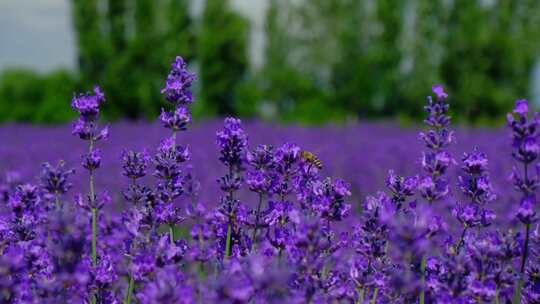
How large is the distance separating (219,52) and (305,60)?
5650mm

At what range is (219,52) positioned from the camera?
22.0 m

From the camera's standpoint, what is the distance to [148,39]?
70.0 ft

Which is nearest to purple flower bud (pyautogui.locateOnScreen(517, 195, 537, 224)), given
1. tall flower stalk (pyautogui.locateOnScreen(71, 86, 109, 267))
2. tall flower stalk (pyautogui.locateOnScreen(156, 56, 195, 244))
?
tall flower stalk (pyautogui.locateOnScreen(156, 56, 195, 244))

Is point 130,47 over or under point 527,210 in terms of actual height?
over

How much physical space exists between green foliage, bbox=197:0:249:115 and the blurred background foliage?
0.03 metres

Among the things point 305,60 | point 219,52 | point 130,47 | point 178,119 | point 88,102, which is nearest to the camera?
point 88,102

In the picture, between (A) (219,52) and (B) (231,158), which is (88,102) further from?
(A) (219,52)

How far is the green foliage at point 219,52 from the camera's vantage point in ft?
71.7

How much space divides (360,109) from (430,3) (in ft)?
13.7

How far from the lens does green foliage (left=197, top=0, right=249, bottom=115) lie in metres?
21.8

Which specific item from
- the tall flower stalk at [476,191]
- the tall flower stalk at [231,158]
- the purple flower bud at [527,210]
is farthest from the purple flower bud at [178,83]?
the purple flower bud at [527,210]

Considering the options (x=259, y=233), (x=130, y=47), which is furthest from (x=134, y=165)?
(x=130, y=47)

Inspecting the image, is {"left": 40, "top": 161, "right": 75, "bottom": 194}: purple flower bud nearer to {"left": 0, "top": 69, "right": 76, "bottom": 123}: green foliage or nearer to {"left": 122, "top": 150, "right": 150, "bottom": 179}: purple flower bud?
{"left": 122, "top": 150, "right": 150, "bottom": 179}: purple flower bud

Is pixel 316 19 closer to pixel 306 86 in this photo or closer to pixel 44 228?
pixel 306 86
